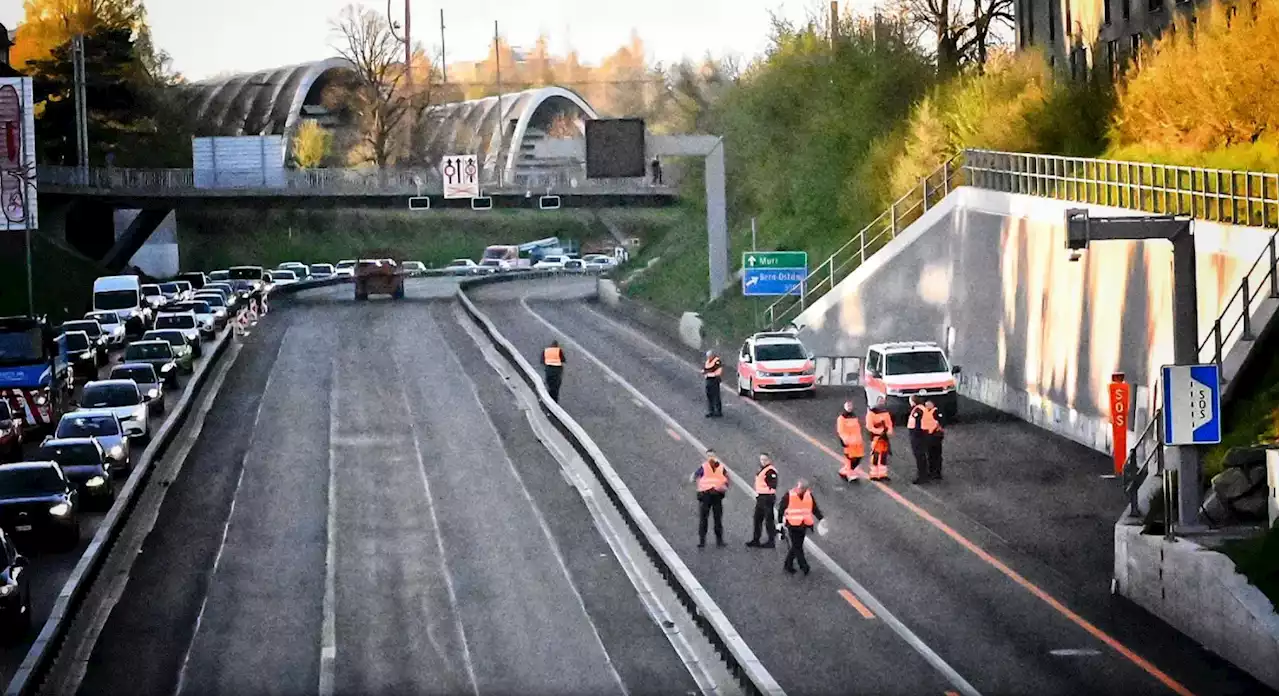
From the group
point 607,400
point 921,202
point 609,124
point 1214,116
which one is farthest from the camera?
point 609,124

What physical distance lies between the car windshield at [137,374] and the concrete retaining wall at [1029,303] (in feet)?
59.0

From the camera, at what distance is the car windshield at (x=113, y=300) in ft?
240

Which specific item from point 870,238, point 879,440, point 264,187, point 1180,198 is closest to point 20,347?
point 879,440

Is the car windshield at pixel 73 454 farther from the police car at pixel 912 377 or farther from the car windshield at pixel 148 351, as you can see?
the car windshield at pixel 148 351

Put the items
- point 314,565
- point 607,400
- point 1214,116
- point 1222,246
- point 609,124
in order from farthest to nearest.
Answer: point 609,124 → point 607,400 → point 1214,116 → point 1222,246 → point 314,565

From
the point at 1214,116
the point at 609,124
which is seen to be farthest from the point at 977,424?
the point at 609,124

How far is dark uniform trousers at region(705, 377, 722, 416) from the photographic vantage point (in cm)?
4700

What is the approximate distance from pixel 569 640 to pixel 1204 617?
7682 mm

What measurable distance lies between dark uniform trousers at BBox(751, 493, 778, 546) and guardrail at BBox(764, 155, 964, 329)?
81.6ft

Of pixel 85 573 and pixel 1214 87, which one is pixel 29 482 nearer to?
pixel 85 573

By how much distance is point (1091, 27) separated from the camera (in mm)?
67625

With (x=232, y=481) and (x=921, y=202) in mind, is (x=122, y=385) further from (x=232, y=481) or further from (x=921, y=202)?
(x=921, y=202)

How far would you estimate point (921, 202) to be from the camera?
57.8m

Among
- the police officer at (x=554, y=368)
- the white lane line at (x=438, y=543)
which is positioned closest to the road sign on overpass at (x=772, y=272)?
the white lane line at (x=438, y=543)
